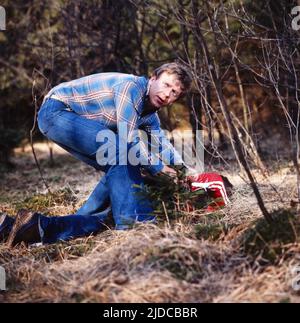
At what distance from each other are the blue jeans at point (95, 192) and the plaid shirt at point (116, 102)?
0.25 ft

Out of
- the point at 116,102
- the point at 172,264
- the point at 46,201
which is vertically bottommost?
the point at 172,264

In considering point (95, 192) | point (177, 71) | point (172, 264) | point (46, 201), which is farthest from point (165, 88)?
point (46, 201)

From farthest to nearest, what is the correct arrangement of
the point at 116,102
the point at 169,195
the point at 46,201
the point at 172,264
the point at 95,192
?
the point at 46,201 < the point at 95,192 < the point at 116,102 < the point at 169,195 < the point at 172,264

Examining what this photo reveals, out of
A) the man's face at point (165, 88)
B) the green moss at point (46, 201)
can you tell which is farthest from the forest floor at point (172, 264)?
the green moss at point (46, 201)

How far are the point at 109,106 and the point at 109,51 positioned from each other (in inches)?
167

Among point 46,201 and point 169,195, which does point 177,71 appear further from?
point 46,201

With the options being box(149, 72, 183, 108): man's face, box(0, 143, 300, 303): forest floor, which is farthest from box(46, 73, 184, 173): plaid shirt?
box(0, 143, 300, 303): forest floor

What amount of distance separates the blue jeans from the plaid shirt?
3.0 inches

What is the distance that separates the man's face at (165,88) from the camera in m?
3.91

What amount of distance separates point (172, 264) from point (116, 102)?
138 centimetres

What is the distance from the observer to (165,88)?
3924mm

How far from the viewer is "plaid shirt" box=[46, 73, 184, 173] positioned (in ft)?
12.7

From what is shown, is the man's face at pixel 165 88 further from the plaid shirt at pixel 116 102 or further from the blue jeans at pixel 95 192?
the blue jeans at pixel 95 192
